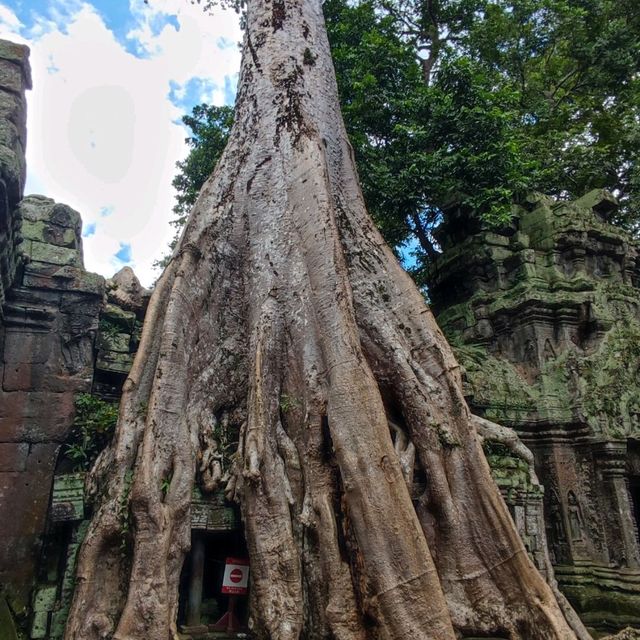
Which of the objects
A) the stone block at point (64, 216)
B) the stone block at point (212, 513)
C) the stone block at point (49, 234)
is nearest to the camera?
the stone block at point (212, 513)

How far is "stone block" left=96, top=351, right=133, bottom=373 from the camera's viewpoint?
4.11 metres

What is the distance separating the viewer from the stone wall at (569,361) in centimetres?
521

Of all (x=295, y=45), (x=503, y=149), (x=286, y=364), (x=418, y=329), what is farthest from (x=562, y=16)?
(x=286, y=364)

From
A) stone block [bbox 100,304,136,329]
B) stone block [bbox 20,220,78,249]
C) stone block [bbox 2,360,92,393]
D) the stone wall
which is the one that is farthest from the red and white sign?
stone block [bbox 20,220,78,249]

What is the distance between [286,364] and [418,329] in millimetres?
901

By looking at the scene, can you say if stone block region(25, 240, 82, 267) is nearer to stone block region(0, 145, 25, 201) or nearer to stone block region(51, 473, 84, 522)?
stone block region(0, 145, 25, 201)

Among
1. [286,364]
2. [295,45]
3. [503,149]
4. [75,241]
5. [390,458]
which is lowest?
[390,458]

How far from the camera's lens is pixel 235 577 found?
3.14 m

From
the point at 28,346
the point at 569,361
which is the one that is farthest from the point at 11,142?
the point at 569,361

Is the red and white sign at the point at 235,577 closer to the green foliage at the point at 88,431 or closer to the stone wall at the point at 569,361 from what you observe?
the green foliage at the point at 88,431

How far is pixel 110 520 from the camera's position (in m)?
2.84

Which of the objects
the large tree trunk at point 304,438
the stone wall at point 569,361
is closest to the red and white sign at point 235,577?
the large tree trunk at point 304,438

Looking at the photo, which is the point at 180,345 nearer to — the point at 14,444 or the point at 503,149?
the point at 14,444

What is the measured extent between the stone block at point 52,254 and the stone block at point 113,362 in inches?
26.8
